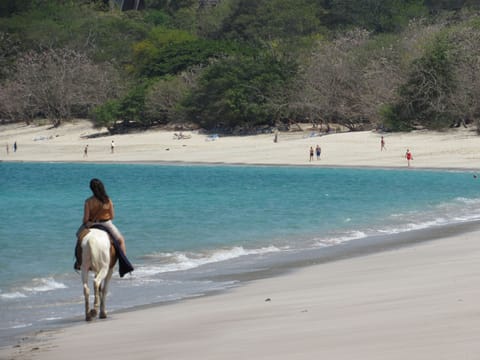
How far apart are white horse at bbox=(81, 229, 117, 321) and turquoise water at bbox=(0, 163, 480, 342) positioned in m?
0.50

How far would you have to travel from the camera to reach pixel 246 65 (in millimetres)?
70312

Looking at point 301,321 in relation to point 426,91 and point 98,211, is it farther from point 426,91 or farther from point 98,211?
point 426,91

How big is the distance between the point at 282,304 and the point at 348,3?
89.3 metres

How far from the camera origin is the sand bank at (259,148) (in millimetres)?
52344

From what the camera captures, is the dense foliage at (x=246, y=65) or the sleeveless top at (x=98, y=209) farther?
the dense foliage at (x=246, y=65)

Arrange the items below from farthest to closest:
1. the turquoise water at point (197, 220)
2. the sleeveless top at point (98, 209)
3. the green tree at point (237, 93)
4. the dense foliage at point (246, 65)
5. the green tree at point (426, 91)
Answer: the green tree at point (237, 93) → the dense foliage at point (246, 65) → the green tree at point (426, 91) → the turquoise water at point (197, 220) → the sleeveless top at point (98, 209)

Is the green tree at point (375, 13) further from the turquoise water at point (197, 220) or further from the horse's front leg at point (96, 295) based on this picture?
the horse's front leg at point (96, 295)

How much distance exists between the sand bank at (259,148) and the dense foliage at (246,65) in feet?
6.70

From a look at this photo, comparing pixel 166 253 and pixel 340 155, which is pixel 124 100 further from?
pixel 166 253

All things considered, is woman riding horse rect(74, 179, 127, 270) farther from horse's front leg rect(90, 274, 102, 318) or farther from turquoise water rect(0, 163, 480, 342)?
turquoise water rect(0, 163, 480, 342)

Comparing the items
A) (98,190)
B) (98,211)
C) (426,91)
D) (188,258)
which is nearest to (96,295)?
(98,211)

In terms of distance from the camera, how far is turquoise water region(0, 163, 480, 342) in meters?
14.7

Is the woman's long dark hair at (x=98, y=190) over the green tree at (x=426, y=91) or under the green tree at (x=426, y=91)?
under

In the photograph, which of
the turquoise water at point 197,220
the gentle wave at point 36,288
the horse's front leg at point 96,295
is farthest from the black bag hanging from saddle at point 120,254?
the gentle wave at point 36,288
